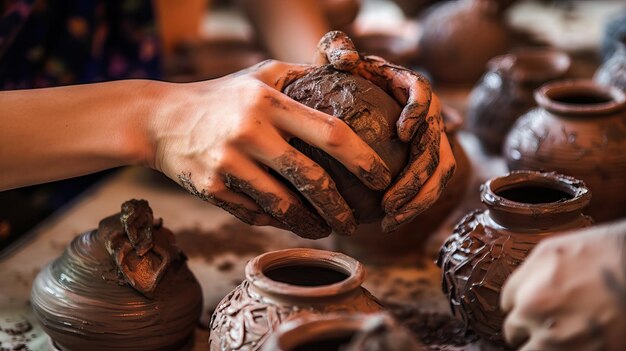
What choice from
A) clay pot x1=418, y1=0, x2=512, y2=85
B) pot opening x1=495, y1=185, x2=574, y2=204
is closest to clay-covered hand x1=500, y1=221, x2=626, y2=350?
pot opening x1=495, y1=185, x2=574, y2=204

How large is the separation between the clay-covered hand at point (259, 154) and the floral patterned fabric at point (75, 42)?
3.63 ft

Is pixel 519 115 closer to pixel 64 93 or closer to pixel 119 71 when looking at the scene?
pixel 119 71

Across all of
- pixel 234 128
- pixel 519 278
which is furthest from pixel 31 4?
pixel 519 278

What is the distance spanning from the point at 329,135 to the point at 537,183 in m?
0.68

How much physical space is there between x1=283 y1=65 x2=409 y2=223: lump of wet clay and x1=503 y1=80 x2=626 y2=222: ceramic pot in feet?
2.65

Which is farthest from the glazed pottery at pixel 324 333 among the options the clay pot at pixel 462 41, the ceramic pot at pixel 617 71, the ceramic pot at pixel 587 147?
the clay pot at pixel 462 41

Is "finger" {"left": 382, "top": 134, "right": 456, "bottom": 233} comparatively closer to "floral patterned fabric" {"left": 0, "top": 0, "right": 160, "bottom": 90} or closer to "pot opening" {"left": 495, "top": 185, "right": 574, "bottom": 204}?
"pot opening" {"left": 495, "top": 185, "right": 574, "bottom": 204}

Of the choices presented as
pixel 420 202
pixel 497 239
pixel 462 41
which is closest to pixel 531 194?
pixel 497 239

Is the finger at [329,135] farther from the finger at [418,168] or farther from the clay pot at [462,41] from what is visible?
the clay pot at [462,41]

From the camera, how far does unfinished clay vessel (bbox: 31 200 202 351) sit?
1.98 metres

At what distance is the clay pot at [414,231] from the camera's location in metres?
2.54

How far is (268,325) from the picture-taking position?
1552 mm

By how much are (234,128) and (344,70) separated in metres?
0.34

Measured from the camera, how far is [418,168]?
1.80m
